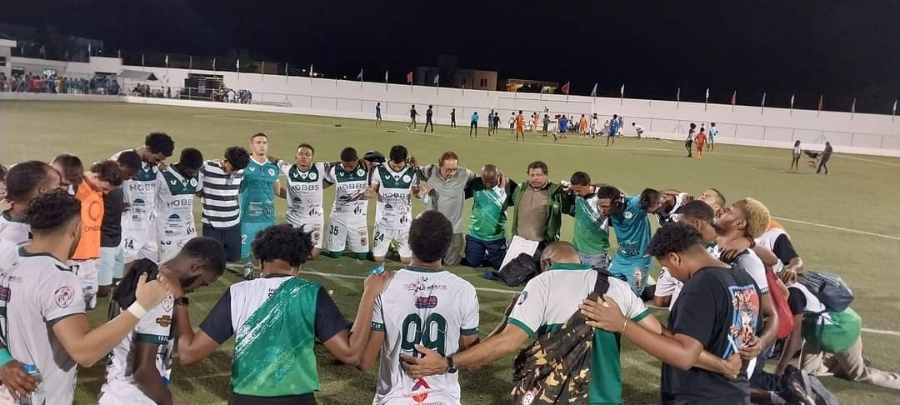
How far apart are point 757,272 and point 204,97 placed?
68.1 meters

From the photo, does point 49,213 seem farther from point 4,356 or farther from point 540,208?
point 540,208

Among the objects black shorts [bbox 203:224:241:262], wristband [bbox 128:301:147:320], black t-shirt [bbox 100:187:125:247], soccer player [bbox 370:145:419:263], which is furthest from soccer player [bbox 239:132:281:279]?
wristband [bbox 128:301:147:320]

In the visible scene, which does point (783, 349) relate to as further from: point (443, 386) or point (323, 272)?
point (323, 272)

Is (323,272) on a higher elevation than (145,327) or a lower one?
lower

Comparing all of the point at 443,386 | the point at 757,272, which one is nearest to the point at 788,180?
the point at 757,272

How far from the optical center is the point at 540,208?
1039 centimetres

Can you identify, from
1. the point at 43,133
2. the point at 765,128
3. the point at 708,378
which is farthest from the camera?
the point at 765,128

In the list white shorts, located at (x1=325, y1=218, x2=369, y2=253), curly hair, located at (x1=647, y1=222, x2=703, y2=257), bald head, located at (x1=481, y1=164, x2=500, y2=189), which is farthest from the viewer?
white shorts, located at (x1=325, y1=218, x2=369, y2=253)

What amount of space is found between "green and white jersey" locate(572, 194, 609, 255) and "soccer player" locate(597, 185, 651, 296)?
213mm

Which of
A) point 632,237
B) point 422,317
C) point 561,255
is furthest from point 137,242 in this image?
point 561,255

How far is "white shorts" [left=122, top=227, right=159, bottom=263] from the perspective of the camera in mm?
9320

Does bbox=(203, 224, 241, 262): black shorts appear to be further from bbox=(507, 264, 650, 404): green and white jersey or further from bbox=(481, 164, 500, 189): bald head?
bbox=(507, 264, 650, 404): green and white jersey

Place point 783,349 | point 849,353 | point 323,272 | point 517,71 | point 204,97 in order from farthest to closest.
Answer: point 517,71 → point 204,97 → point 323,272 → point 849,353 → point 783,349

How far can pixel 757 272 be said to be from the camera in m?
4.93
